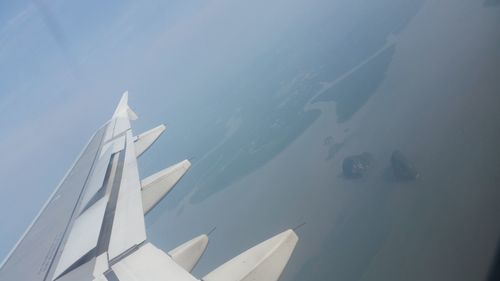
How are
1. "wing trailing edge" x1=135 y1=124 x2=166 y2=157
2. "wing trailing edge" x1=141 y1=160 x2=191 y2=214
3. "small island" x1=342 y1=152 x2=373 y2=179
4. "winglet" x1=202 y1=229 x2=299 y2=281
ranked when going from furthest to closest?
"small island" x1=342 y1=152 x2=373 y2=179, "wing trailing edge" x1=135 y1=124 x2=166 y2=157, "wing trailing edge" x1=141 y1=160 x2=191 y2=214, "winglet" x1=202 y1=229 x2=299 y2=281

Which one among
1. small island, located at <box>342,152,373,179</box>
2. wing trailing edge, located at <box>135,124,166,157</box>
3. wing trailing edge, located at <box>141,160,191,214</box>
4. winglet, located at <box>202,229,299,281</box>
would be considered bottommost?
small island, located at <box>342,152,373,179</box>

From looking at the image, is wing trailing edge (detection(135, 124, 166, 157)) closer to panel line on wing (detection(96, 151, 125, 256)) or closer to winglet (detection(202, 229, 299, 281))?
panel line on wing (detection(96, 151, 125, 256))

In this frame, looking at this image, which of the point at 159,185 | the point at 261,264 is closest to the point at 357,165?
the point at 159,185

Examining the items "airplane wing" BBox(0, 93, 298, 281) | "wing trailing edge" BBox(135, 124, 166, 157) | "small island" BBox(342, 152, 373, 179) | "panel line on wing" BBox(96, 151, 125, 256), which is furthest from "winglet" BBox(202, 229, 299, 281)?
"small island" BBox(342, 152, 373, 179)

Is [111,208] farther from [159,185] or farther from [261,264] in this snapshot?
[261,264]

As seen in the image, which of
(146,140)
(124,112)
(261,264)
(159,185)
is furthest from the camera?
(124,112)

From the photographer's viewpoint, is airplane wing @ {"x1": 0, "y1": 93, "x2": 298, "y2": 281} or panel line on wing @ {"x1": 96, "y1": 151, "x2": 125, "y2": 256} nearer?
airplane wing @ {"x1": 0, "y1": 93, "x2": 298, "y2": 281}

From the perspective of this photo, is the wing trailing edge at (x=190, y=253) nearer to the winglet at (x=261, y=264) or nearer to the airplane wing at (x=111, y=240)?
the airplane wing at (x=111, y=240)

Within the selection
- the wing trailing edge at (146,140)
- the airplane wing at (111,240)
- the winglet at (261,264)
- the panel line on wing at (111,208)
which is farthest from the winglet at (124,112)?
the winglet at (261,264)
